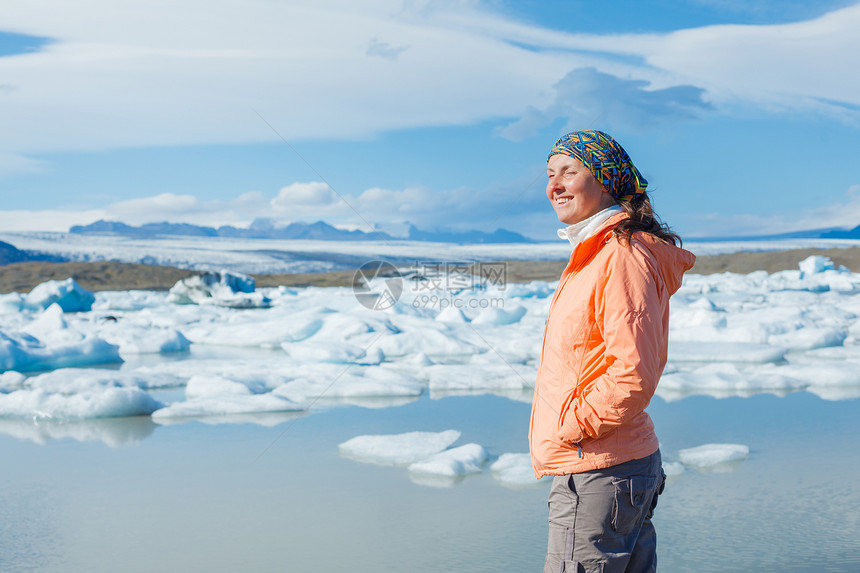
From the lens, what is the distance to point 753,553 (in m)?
2.38

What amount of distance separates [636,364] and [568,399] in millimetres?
158

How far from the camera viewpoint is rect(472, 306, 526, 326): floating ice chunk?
36.4 ft

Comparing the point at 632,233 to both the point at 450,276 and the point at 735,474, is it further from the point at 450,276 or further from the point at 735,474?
the point at 450,276

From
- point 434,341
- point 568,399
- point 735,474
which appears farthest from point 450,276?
point 568,399

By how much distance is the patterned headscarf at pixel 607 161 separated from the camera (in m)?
1.36

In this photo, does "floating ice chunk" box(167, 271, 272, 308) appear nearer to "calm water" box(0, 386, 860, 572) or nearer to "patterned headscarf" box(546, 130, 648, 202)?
"calm water" box(0, 386, 860, 572)

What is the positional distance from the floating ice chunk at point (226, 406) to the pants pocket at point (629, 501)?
3743 millimetres

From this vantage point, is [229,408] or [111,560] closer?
[111,560]

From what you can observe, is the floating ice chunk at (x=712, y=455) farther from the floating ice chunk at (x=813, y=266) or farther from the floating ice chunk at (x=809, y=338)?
the floating ice chunk at (x=813, y=266)

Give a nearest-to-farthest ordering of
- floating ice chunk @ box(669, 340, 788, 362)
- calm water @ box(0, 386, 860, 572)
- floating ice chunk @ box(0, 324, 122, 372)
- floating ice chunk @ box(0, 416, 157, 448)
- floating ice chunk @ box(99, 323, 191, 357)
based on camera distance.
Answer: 1. calm water @ box(0, 386, 860, 572)
2. floating ice chunk @ box(0, 416, 157, 448)
3. floating ice chunk @ box(0, 324, 122, 372)
4. floating ice chunk @ box(669, 340, 788, 362)
5. floating ice chunk @ box(99, 323, 191, 357)

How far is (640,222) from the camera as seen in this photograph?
52.2 inches

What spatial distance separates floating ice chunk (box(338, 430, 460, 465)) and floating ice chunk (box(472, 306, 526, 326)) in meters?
7.03

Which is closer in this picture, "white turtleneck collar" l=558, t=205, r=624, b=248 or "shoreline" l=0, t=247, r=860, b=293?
"white turtleneck collar" l=558, t=205, r=624, b=248

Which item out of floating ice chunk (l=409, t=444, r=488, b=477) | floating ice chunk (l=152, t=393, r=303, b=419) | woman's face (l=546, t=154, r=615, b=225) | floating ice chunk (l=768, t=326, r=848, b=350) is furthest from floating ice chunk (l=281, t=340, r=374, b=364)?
woman's face (l=546, t=154, r=615, b=225)
